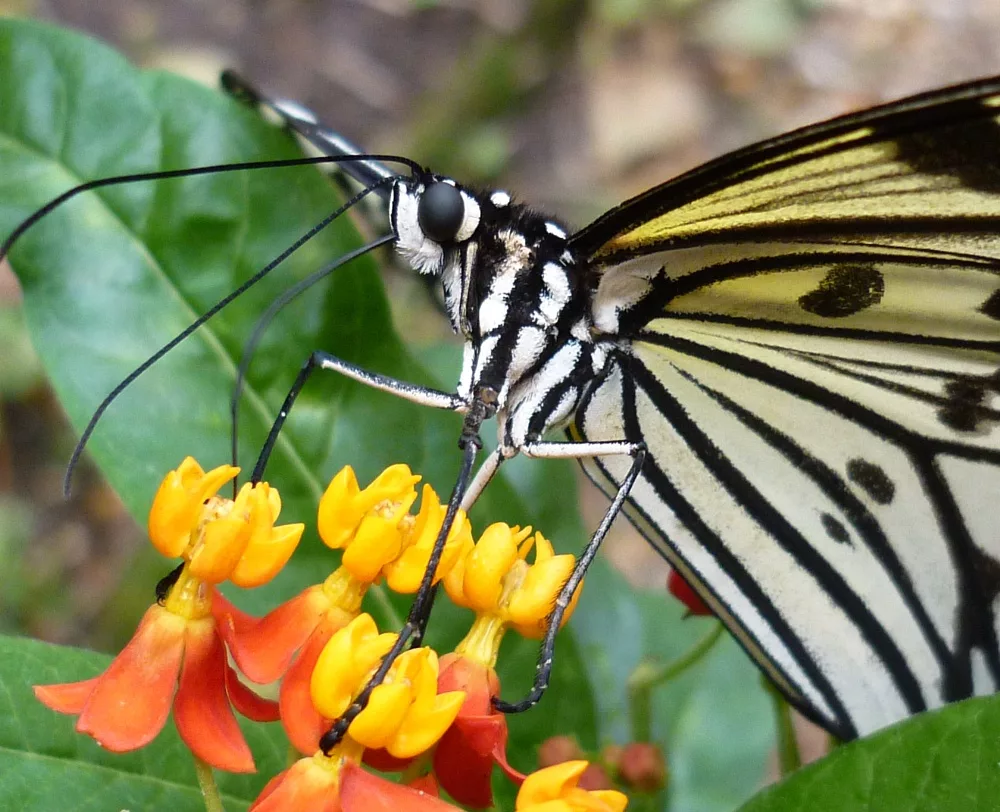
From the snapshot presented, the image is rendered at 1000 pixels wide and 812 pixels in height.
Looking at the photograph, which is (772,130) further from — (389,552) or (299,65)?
(389,552)

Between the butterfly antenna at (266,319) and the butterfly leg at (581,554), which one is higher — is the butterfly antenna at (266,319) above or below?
above

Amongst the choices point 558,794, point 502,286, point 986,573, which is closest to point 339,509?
point 558,794

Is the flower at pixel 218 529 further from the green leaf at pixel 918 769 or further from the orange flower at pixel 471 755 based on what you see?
the green leaf at pixel 918 769

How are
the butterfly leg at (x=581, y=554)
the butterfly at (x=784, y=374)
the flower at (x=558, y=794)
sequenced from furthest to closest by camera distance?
the butterfly at (x=784, y=374) < the butterfly leg at (x=581, y=554) < the flower at (x=558, y=794)

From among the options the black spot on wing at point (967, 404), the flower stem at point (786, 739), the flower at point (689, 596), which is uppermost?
the black spot on wing at point (967, 404)

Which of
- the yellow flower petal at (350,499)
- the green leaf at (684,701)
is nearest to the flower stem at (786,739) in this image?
the green leaf at (684,701)

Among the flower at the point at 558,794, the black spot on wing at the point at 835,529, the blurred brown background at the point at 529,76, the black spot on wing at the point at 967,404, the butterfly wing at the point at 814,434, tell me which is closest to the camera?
the flower at the point at 558,794

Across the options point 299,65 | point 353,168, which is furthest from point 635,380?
point 299,65
